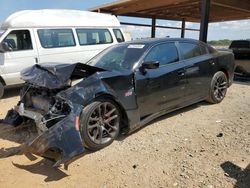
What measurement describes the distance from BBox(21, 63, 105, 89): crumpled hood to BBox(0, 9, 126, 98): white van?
376 centimetres

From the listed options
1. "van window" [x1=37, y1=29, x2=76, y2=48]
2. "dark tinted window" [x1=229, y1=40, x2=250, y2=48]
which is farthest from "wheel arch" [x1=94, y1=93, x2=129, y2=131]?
"dark tinted window" [x1=229, y1=40, x2=250, y2=48]

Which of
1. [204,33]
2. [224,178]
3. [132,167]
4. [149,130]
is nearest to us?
[224,178]

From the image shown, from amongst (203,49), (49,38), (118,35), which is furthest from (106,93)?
(118,35)

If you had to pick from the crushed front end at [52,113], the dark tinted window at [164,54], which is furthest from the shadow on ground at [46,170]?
the dark tinted window at [164,54]

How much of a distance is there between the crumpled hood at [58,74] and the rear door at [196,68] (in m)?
2.03

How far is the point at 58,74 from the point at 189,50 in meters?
2.88

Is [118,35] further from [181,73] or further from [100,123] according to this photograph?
[100,123]

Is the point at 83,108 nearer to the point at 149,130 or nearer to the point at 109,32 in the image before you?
the point at 149,130

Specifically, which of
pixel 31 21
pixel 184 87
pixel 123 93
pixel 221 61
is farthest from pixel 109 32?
pixel 123 93

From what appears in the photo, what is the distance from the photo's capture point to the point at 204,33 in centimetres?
1284

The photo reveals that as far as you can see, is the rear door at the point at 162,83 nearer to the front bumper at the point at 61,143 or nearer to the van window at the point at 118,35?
the front bumper at the point at 61,143

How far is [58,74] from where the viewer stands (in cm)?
428

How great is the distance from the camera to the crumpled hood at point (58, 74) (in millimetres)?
4172

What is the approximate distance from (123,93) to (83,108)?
761 mm
